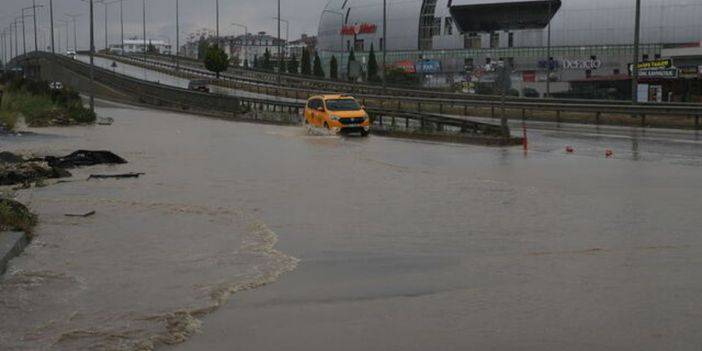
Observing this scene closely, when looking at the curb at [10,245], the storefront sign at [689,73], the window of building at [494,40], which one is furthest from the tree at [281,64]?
the curb at [10,245]

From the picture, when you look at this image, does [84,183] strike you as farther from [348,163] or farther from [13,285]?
[13,285]

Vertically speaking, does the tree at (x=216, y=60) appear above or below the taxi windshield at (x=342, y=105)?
above

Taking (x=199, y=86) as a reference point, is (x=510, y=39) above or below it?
above

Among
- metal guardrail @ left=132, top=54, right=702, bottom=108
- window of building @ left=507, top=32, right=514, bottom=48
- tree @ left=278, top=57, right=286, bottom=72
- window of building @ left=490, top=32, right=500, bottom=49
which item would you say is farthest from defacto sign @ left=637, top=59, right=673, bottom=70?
window of building @ left=490, top=32, right=500, bottom=49

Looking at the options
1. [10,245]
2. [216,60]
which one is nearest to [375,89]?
[216,60]

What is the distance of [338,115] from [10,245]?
29606 mm

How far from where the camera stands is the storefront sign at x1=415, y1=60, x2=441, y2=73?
126m

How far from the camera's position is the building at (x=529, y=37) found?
11440 cm

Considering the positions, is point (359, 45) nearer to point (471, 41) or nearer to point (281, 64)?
point (471, 41)

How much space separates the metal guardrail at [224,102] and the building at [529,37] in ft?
132

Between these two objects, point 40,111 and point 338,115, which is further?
point 40,111

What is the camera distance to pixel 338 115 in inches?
1571

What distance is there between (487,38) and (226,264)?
12247 cm

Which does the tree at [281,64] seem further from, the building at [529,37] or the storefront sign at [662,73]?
the storefront sign at [662,73]
